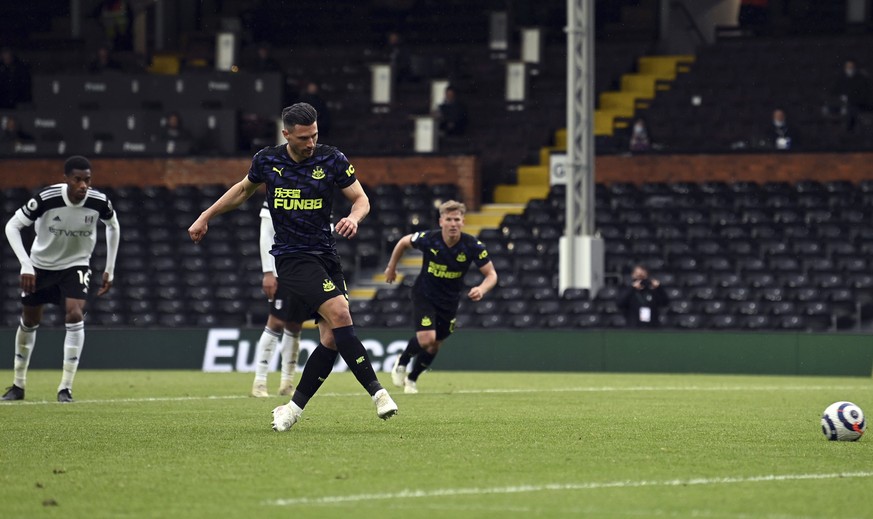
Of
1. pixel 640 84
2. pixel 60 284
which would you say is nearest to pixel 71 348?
pixel 60 284

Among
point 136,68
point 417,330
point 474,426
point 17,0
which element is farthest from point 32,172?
point 474,426

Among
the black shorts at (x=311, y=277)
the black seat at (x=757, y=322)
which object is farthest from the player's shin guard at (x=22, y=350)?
the black seat at (x=757, y=322)

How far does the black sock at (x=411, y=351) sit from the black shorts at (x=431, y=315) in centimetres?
19

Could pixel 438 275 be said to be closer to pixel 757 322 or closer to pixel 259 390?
pixel 259 390

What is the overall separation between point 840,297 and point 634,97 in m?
9.22

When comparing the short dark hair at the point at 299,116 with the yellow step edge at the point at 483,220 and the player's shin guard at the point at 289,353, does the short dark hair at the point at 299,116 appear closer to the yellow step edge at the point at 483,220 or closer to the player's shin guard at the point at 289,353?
the player's shin guard at the point at 289,353

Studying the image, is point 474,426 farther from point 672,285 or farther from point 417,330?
point 672,285

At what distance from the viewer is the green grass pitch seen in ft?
24.2

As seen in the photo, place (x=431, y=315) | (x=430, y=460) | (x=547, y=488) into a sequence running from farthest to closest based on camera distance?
(x=431, y=315), (x=430, y=460), (x=547, y=488)

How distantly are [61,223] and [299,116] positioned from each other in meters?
4.86

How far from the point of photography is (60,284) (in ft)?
48.8

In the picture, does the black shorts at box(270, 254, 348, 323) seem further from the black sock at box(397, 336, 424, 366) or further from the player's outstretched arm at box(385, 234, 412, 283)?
the black sock at box(397, 336, 424, 366)

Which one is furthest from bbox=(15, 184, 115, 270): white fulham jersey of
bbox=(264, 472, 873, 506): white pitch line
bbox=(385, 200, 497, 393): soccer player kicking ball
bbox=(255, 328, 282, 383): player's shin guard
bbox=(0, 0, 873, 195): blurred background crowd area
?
bbox=(0, 0, 873, 195): blurred background crowd area

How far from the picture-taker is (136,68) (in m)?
37.7
